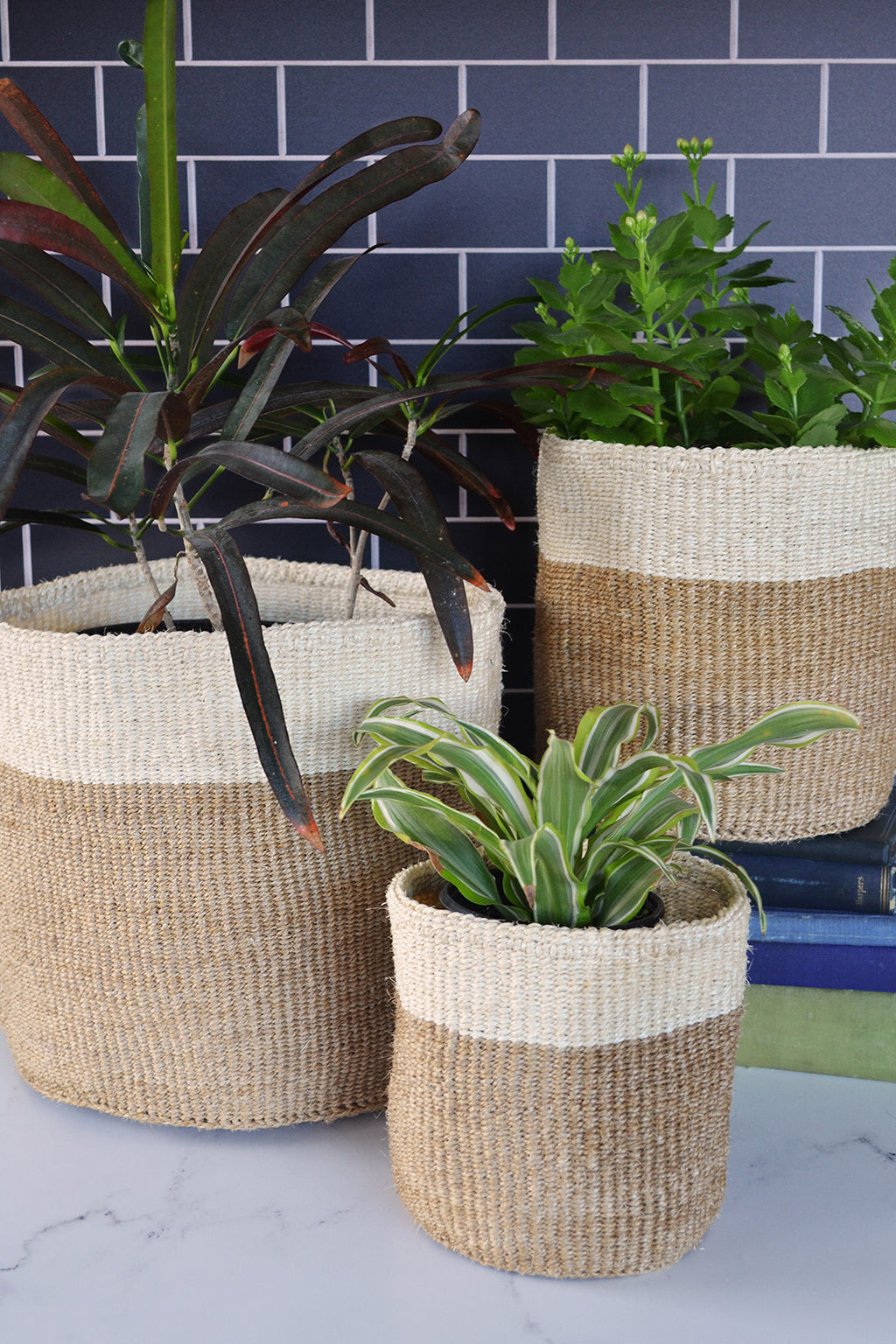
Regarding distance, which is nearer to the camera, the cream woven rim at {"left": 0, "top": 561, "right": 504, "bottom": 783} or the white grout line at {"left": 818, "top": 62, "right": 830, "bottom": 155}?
the cream woven rim at {"left": 0, "top": 561, "right": 504, "bottom": 783}

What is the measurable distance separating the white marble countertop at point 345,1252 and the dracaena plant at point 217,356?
0.32m

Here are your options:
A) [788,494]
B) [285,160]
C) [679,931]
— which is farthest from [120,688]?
[285,160]

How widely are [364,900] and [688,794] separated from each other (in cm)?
32

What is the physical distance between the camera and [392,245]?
1.33 meters

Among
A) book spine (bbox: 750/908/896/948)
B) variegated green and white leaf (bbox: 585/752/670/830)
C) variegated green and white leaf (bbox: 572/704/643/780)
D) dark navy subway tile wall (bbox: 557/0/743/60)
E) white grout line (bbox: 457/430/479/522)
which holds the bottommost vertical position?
book spine (bbox: 750/908/896/948)

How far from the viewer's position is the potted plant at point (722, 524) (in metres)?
1.03

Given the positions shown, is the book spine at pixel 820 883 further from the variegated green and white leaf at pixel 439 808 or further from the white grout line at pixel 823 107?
the white grout line at pixel 823 107

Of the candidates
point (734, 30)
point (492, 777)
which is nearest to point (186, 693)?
point (492, 777)

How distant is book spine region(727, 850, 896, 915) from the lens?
42.4 inches

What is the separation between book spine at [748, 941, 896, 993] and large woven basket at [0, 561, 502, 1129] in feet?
1.20

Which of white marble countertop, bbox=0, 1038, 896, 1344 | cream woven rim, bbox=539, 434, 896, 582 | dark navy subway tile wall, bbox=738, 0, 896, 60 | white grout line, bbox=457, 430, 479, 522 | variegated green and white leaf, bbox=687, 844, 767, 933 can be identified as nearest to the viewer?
white marble countertop, bbox=0, 1038, 896, 1344

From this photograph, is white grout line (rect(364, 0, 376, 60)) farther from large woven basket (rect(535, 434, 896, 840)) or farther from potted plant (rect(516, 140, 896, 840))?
large woven basket (rect(535, 434, 896, 840))

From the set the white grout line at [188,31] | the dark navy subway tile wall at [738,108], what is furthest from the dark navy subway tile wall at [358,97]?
the dark navy subway tile wall at [738,108]

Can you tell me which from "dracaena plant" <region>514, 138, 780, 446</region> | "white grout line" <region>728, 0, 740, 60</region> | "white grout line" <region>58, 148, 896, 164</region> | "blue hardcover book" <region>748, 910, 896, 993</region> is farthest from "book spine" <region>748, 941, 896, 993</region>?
"white grout line" <region>728, 0, 740, 60</region>
